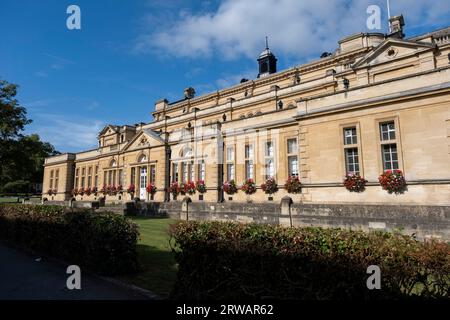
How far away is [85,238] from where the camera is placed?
7.83m

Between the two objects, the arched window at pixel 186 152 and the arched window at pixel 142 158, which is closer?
the arched window at pixel 186 152

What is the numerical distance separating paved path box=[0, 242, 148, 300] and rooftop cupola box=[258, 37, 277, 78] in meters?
44.5

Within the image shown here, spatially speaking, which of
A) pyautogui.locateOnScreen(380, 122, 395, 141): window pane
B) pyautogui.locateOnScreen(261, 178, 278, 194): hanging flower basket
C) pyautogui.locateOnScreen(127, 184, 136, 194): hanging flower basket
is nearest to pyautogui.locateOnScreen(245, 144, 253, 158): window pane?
pyautogui.locateOnScreen(261, 178, 278, 194): hanging flower basket

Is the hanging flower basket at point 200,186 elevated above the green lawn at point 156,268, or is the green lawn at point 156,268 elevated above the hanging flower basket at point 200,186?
the hanging flower basket at point 200,186

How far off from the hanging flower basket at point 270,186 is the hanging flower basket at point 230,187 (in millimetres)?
2747

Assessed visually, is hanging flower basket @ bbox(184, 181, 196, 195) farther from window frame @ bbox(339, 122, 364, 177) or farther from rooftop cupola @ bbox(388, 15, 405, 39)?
rooftop cupola @ bbox(388, 15, 405, 39)

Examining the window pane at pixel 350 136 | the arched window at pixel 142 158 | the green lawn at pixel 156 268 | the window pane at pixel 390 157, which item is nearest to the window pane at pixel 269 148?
the window pane at pixel 350 136

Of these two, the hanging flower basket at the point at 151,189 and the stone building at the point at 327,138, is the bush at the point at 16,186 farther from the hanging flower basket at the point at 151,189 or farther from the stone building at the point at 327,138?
the hanging flower basket at the point at 151,189

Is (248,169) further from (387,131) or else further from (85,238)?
(85,238)

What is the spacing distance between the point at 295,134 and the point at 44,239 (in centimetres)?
1607

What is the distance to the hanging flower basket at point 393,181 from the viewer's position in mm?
15141

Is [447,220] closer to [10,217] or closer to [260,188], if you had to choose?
[260,188]

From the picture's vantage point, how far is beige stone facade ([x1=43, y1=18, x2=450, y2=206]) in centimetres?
1507
